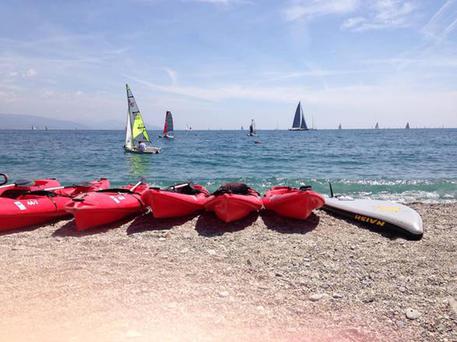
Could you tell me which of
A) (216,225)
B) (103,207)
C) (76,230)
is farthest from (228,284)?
(76,230)

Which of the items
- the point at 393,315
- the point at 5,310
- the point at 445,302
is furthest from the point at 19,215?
the point at 445,302

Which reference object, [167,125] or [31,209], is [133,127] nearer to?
[31,209]

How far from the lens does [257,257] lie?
197 inches

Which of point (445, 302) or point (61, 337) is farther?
point (445, 302)

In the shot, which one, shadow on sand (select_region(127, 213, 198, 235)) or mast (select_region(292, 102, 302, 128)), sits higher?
mast (select_region(292, 102, 302, 128))

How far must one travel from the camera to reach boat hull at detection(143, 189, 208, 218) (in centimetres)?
638

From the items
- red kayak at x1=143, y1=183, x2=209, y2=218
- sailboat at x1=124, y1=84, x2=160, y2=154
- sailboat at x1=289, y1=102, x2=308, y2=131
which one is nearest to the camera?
red kayak at x1=143, y1=183, x2=209, y2=218

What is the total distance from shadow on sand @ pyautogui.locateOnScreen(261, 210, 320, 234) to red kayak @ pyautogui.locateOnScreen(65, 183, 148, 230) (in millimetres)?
2342

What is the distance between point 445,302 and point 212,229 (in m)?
3.53

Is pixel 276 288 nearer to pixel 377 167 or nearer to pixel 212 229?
pixel 212 229

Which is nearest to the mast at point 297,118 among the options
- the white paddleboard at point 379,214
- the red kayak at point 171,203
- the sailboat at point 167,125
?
the sailboat at point 167,125

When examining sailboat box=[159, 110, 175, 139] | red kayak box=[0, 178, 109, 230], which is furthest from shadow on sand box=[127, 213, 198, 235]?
sailboat box=[159, 110, 175, 139]

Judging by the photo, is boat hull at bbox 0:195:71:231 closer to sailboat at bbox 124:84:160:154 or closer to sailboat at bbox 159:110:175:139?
sailboat at bbox 124:84:160:154

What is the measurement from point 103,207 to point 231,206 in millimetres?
2147
